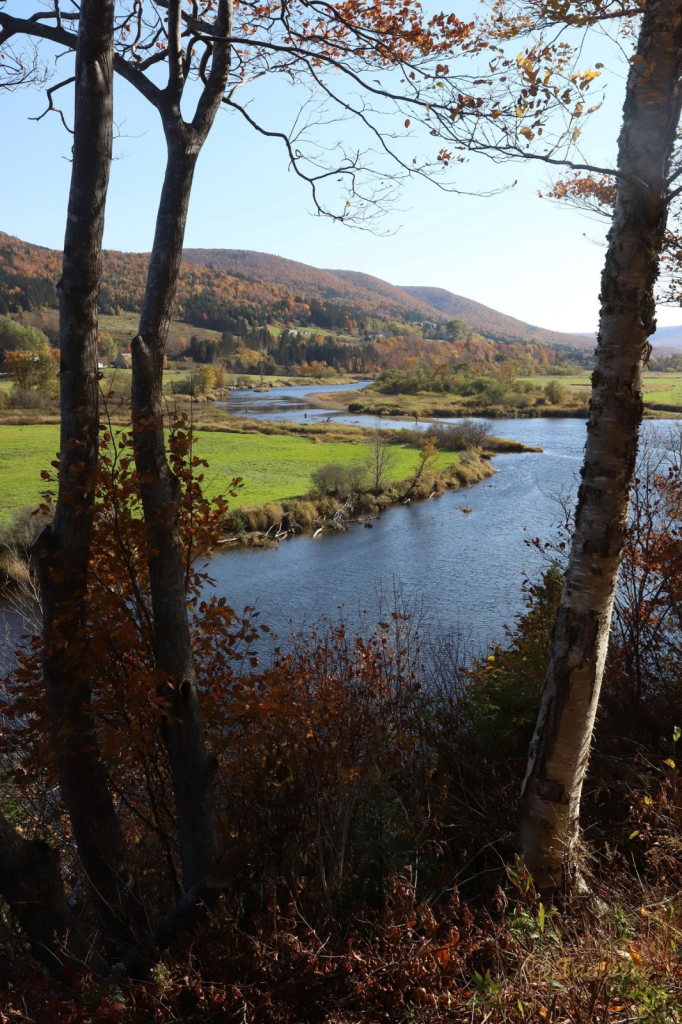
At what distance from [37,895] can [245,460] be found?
27392mm

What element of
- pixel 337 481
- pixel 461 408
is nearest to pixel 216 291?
pixel 461 408

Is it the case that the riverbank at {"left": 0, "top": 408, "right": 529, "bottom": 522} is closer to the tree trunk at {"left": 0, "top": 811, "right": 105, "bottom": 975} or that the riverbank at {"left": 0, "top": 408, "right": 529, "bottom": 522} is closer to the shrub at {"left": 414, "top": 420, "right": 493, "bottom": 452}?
the shrub at {"left": 414, "top": 420, "right": 493, "bottom": 452}

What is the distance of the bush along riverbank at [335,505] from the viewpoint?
20858mm

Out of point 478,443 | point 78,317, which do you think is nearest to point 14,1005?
point 78,317

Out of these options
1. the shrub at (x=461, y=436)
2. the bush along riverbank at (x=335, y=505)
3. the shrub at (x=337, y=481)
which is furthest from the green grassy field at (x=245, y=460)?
the shrub at (x=461, y=436)

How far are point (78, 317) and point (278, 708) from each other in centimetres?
297

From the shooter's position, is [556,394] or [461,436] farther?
[556,394]

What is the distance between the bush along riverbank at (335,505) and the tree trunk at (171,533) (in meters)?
14.8

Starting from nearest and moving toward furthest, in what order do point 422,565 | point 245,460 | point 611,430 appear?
1. point 611,430
2. point 422,565
3. point 245,460

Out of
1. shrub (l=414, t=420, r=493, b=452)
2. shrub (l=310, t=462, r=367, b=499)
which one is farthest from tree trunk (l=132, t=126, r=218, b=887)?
shrub (l=414, t=420, r=493, b=452)

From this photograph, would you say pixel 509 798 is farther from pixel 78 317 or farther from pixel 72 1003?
pixel 78 317

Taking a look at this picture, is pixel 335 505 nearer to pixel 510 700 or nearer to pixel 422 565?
pixel 422 565

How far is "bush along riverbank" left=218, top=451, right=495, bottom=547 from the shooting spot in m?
20.9

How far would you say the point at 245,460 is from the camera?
30312mm
